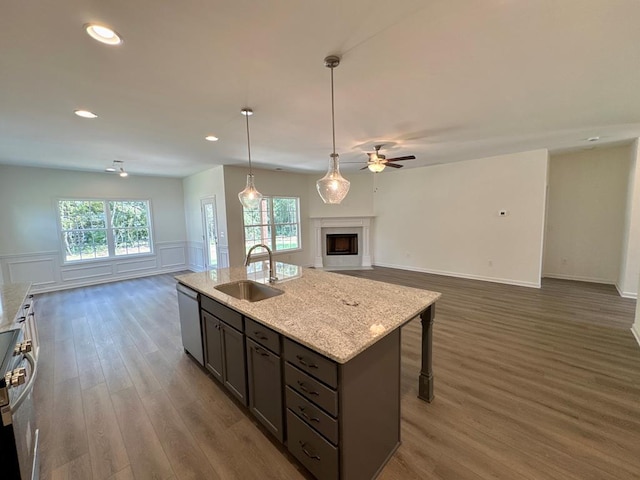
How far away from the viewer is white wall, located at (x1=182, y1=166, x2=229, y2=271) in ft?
18.8

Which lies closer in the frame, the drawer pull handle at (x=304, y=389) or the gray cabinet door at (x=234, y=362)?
the drawer pull handle at (x=304, y=389)

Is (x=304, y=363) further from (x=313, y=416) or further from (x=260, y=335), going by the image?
(x=260, y=335)

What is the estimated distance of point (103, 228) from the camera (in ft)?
20.4

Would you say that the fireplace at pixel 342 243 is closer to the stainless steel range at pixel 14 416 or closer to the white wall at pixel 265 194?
the white wall at pixel 265 194

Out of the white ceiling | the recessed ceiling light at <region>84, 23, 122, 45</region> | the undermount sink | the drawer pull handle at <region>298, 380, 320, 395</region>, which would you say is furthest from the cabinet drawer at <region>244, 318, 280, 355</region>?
the recessed ceiling light at <region>84, 23, 122, 45</region>

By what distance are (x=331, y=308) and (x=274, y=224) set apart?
5.06 m

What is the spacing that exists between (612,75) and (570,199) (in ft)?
14.3

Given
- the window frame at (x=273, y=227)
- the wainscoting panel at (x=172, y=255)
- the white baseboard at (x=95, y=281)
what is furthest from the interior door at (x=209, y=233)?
the white baseboard at (x=95, y=281)

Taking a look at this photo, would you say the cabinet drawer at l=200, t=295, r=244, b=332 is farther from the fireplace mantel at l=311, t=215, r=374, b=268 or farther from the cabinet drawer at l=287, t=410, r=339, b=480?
the fireplace mantel at l=311, t=215, r=374, b=268

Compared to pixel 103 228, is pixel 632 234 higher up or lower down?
lower down

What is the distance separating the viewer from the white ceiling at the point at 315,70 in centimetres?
142

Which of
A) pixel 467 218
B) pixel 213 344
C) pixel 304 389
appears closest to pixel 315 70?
pixel 304 389

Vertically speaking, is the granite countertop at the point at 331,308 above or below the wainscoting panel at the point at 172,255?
above

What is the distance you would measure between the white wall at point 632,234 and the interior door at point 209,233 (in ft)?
25.3
